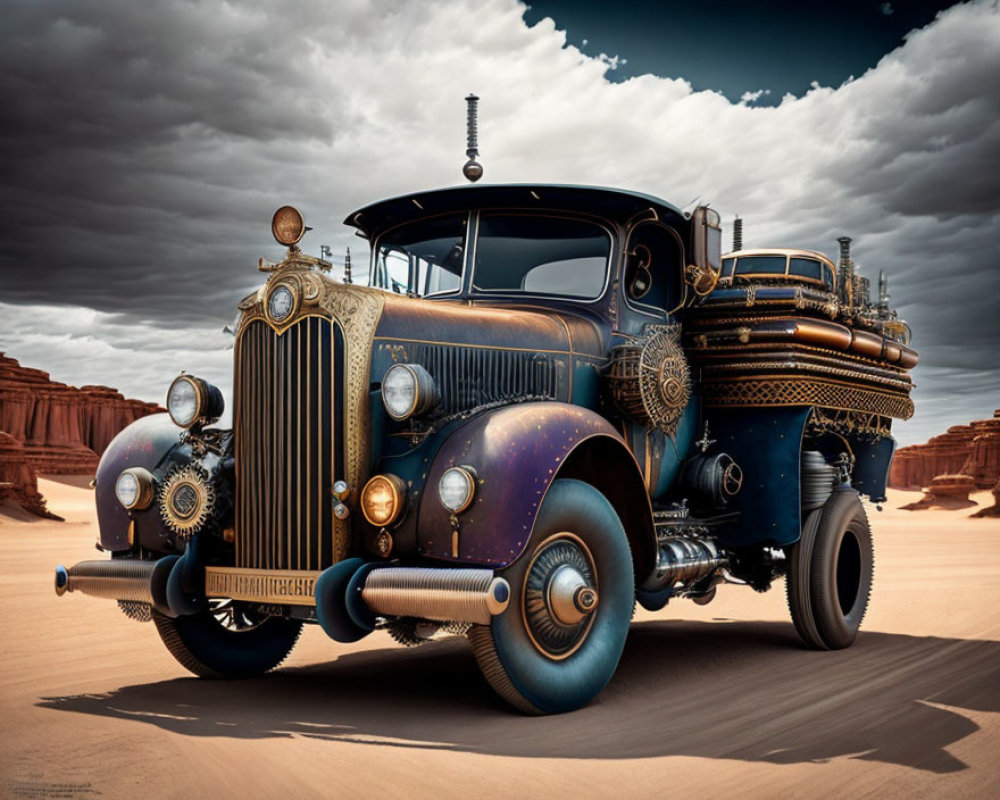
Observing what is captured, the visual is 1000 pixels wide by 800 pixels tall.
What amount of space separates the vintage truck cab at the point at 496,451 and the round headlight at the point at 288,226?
0.04ft

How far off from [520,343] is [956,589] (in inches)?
363

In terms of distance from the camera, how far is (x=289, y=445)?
6133mm

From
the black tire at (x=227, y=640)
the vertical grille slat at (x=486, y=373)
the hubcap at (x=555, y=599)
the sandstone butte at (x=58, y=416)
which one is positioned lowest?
the black tire at (x=227, y=640)

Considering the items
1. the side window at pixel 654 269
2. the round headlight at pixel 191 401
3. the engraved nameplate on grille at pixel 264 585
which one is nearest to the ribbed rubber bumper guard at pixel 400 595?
the engraved nameplate on grille at pixel 264 585

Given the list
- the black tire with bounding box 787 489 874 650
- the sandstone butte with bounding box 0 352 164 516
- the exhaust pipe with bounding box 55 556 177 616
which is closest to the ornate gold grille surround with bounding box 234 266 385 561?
the exhaust pipe with bounding box 55 556 177 616

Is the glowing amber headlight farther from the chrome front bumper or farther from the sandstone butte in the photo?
the sandstone butte

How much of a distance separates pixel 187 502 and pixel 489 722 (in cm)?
220

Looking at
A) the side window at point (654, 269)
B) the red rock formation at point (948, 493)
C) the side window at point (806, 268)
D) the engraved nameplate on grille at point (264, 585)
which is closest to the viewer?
the engraved nameplate on grille at point (264, 585)

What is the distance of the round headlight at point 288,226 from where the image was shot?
21.1 ft

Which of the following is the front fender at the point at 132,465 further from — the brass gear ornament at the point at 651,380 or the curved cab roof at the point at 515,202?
the brass gear ornament at the point at 651,380

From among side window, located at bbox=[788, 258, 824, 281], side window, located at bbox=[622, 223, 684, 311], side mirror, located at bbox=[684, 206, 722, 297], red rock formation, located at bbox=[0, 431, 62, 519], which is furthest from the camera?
red rock formation, located at bbox=[0, 431, 62, 519]

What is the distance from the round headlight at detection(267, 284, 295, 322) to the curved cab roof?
173 cm

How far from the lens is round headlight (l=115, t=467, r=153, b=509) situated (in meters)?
6.71

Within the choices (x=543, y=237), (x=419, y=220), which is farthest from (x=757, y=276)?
(x=419, y=220)
